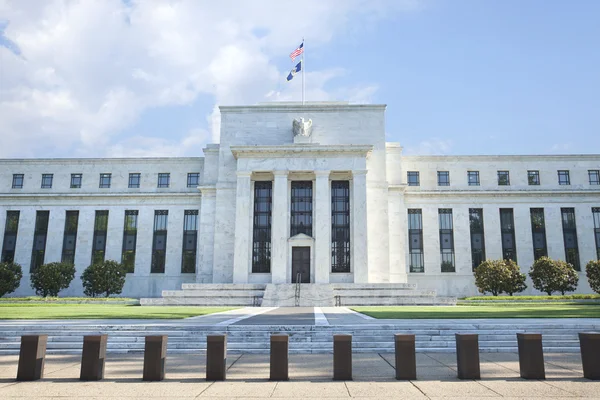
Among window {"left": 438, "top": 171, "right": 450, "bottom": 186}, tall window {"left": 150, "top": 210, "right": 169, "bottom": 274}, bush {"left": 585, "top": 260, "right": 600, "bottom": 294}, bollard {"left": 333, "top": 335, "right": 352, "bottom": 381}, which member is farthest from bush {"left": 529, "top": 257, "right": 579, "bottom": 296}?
bollard {"left": 333, "top": 335, "right": 352, "bottom": 381}

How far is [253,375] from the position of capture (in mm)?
10922

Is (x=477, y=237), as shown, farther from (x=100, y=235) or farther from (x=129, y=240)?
(x=100, y=235)

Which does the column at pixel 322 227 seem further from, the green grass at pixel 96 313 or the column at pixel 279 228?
the green grass at pixel 96 313

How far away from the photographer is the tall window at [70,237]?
51.9m

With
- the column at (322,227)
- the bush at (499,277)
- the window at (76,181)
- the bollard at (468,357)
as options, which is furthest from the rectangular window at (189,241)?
the bollard at (468,357)

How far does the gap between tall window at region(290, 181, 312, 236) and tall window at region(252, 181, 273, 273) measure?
2240 mm

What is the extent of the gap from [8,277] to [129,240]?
37.7 feet

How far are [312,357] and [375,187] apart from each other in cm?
3514

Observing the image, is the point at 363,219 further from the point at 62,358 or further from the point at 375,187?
the point at 62,358

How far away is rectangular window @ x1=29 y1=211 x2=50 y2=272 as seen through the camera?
5197 centimetres

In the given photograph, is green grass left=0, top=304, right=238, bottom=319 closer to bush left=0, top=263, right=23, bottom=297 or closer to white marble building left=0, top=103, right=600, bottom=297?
white marble building left=0, top=103, right=600, bottom=297

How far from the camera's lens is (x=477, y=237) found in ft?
166

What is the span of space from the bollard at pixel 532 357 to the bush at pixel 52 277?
44084 millimetres

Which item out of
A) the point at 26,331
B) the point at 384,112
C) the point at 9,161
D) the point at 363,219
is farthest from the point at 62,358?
the point at 9,161
